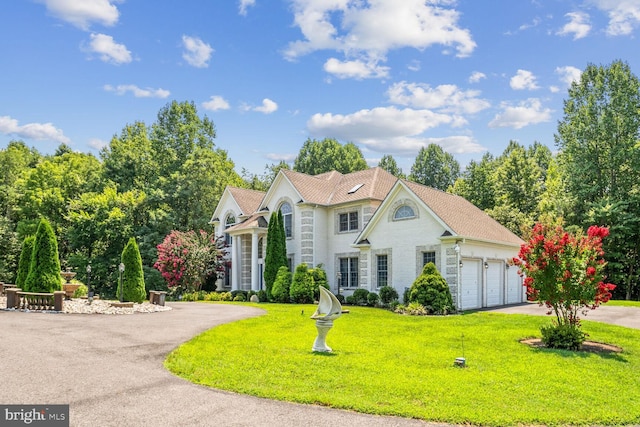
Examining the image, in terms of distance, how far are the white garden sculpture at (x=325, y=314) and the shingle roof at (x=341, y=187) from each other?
54.2 ft

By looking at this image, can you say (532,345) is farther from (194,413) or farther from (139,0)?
(139,0)

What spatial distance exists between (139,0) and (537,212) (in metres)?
36.0

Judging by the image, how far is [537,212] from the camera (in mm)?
40500

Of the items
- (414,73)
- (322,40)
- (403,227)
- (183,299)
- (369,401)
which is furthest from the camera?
(183,299)

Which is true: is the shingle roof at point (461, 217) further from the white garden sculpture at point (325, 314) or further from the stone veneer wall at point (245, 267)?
the stone veneer wall at point (245, 267)

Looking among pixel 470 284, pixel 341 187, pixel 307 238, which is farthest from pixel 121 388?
pixel 341 187

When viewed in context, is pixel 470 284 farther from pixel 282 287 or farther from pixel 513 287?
pixel 282 287

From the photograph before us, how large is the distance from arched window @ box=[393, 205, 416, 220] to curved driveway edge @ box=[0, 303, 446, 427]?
44.2ft

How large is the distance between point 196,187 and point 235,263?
9224 mm

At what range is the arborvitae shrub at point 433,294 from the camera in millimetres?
19531

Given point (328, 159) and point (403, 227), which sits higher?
point (328, 159)

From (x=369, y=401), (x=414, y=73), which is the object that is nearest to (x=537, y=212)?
(x=414, y=73)

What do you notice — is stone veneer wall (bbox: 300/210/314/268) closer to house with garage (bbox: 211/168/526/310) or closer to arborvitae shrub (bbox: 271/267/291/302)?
house with garage (bbox: 211/168/526/310)

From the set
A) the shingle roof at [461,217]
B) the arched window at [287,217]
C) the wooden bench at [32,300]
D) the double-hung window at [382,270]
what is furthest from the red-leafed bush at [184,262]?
the shingle roof at [461,217]
